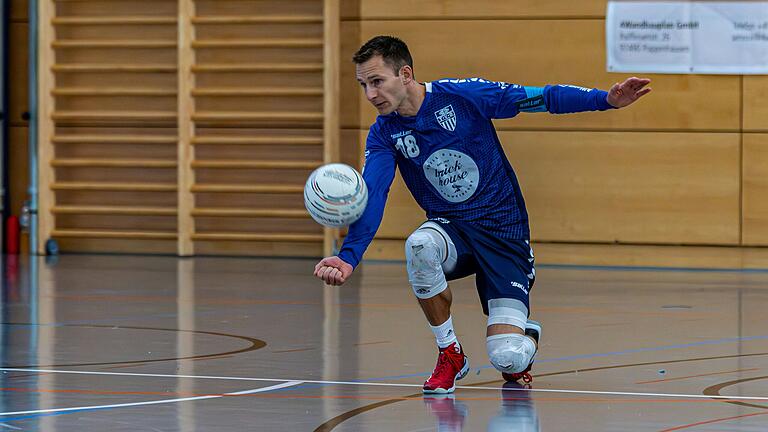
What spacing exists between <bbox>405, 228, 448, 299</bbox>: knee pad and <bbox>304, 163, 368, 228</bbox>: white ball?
273 mm

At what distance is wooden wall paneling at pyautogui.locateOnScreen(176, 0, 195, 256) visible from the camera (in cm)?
1106

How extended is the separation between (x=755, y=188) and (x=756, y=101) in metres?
0.63

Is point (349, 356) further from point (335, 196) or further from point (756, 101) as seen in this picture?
point (756, 101)

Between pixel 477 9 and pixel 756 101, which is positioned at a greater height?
pixel 477 9

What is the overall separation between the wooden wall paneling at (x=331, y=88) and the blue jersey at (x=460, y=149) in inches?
237

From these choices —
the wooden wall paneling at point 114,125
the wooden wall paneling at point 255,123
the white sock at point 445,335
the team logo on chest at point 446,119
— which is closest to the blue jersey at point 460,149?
the team logo on chest at point 446,119

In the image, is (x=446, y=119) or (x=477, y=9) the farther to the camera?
(x=477, y=9)

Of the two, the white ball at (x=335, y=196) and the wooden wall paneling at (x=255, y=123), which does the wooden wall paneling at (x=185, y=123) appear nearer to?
the wooden wall paneling at (x=255, y=123)

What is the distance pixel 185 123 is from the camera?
438 inches

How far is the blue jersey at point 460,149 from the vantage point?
4.59 m

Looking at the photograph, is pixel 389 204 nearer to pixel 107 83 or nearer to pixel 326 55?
pixel 326 55

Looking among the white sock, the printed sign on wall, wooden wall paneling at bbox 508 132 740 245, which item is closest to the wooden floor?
the white sock

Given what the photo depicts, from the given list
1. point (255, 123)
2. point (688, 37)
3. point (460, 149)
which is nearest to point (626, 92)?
point (460, 149)

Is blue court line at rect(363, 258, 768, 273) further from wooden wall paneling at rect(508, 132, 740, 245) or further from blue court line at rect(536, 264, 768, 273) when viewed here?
wooden wall paneling at rect(508, 132, 740, 245)
